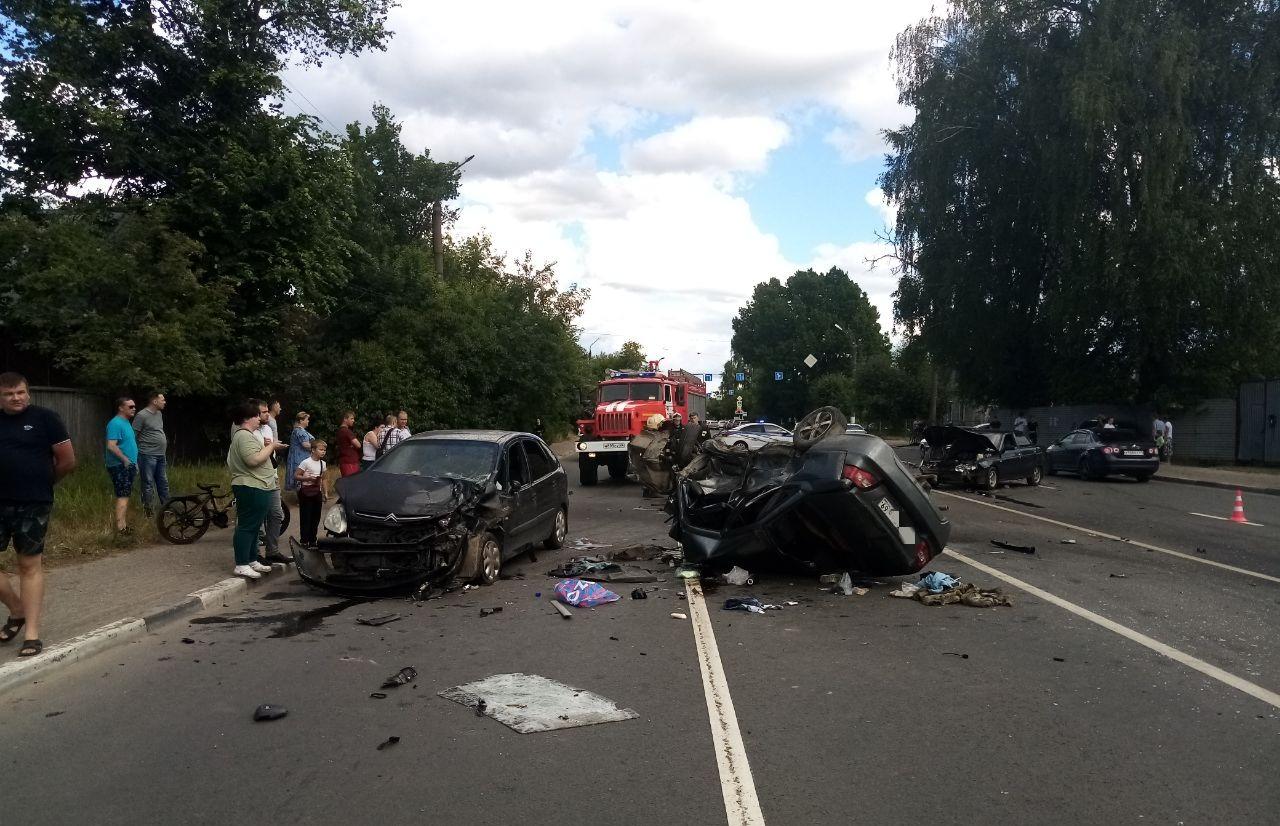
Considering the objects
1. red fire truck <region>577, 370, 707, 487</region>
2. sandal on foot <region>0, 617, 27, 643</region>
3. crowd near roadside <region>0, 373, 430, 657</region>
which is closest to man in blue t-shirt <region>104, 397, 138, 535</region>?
crowd near roadside <region>0, 373, 430, 657</region>

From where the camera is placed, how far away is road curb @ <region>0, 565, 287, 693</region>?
620cm

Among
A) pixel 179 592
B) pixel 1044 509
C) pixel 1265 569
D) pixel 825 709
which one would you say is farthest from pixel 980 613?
pixel 1044 509

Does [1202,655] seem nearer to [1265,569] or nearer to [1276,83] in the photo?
[1265,569]

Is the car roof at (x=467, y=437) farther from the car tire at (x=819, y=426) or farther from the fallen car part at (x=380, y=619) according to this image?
the car tire at (x=819, y=426)

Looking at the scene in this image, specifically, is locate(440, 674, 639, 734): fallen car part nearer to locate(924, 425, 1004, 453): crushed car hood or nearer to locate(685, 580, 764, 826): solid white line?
locate(685, 580, 764, 826): solid white line

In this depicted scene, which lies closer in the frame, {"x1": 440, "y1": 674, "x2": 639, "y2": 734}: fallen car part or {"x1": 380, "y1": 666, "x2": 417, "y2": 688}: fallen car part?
{"x1": 440, "y1": 674, "x2": 639, "y2": 734}: fallen car part

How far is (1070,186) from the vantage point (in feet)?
99.9

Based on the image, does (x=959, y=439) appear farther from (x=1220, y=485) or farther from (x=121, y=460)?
(x=121, y=460)

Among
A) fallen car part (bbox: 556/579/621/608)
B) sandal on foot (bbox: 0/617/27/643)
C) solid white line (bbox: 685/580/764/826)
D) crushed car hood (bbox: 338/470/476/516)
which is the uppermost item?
crushed car hood (bbox: 338/470/476/516)

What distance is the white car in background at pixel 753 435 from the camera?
12.1m

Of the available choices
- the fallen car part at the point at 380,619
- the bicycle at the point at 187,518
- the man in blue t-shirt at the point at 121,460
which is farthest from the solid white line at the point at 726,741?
the man in blue t-shirt at the point at 121,460

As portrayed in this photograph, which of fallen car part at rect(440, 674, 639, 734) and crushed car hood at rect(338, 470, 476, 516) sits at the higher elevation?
crushed car hood at rect(338, 470, 476, 516)

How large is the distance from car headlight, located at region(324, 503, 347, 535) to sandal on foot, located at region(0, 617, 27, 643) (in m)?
2.72

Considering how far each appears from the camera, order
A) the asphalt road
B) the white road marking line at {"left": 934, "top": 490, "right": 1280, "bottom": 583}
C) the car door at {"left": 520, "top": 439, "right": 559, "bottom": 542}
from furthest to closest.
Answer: the car door at {"left": 520, "top": 439, "right": 559, "bottom": 542} < the white road marking line at {"left": 934, "top": 490, "right": 1280, "bottom": 583} < the asphalt road
